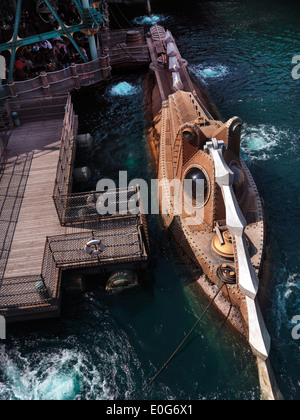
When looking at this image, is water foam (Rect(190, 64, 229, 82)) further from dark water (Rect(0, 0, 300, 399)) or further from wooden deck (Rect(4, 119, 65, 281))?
wooden deck (Rect(4, 119, 65, 281))

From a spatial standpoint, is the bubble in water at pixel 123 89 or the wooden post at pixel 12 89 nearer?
the wooden post at pixel 12 89

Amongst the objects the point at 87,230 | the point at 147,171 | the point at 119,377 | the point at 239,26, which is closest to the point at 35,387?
the point at 119,377

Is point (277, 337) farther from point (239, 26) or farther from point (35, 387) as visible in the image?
point (239, 26)

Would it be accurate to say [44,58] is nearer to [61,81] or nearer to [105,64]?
[61,81]

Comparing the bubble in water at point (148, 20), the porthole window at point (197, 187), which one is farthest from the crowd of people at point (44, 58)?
the porthole window at point (197, 187)

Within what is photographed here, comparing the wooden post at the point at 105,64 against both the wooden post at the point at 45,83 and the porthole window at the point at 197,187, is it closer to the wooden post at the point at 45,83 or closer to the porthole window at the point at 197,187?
the wooden post at the point at 45,83

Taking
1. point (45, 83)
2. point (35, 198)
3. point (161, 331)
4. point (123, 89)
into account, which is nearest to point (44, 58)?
point (45, 83)
